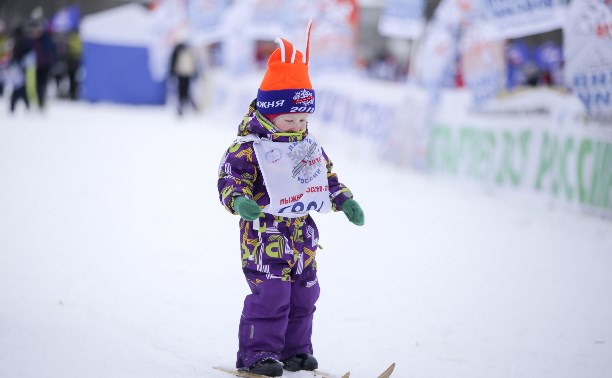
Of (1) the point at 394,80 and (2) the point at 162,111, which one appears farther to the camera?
(1) the point at 394,80

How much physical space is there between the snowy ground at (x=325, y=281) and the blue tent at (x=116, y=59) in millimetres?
10809

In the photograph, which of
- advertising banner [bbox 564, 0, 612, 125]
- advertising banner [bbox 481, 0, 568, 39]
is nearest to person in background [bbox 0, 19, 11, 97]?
advertising banner [bbox 481, 0, 568, 39]

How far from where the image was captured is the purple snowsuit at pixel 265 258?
9.32 ft

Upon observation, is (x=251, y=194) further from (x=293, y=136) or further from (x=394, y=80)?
(x=394, y=80)

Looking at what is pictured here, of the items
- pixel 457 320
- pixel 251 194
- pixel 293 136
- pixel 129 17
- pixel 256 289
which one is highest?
pixel 129 17

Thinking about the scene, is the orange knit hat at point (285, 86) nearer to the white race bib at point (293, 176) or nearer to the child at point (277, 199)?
the child at point (277, 199)

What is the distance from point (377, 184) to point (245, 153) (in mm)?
5900

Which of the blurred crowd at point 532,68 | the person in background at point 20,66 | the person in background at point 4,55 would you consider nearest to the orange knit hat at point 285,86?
the blurred crowd at point 532,68

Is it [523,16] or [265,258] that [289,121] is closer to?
[265,258]

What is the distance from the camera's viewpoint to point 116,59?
1920 centimetres

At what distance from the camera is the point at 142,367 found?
2.92 m

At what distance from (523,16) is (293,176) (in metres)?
5.88

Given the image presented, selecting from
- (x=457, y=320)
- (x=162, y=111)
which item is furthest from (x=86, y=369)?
(x=162, y=111)

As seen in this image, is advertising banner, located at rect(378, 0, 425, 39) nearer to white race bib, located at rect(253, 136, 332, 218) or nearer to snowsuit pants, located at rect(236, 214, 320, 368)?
white race bib, located at rect(253, 136, 332, 218)
